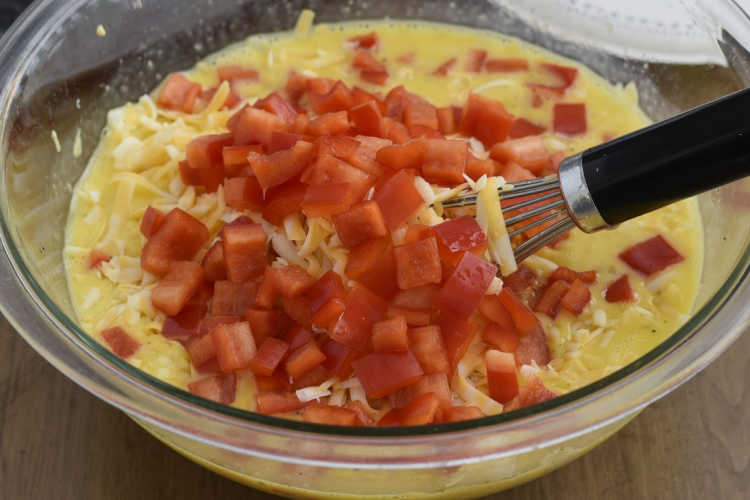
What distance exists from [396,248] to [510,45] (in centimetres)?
132

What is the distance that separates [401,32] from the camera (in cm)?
312

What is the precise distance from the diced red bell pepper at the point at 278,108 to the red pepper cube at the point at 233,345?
0.68 m

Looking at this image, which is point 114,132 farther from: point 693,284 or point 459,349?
point 693,284

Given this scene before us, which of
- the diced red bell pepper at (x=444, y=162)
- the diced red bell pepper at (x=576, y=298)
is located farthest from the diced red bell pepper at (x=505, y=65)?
the diced red bell pepper at (x=576, y=298)

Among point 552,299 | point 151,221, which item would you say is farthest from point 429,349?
point 151,221

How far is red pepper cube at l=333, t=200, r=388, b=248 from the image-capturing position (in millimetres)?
2045

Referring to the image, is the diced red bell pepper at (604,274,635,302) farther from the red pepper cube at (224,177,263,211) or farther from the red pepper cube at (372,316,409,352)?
the red pepper cube at (224,177,263,211)

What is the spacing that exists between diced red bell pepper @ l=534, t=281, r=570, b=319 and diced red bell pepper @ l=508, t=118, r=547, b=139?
2.01 feet

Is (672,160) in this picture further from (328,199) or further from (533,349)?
(328,199)

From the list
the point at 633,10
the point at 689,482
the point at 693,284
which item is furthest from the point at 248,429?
the point at 633,10

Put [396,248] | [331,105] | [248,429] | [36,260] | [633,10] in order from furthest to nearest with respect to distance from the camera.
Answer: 1. [633,10]
2. [331,105]
3. [36,260]
4. [396,248]
5. [248,429]

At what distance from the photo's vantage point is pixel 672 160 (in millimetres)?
1778

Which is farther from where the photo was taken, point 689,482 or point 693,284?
point 693,284

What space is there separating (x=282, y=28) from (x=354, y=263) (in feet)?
4.31
